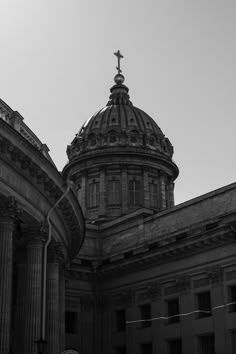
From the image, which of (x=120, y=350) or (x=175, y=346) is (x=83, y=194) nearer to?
(x=120, y=350)

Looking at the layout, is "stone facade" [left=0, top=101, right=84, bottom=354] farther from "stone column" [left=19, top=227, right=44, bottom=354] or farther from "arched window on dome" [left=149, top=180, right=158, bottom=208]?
"arched window on dome" [left=149, top=180, right=158, bottom=208]

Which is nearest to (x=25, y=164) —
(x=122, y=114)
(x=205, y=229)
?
(x=205, y=229)

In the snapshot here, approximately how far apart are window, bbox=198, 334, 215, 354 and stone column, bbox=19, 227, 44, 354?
20.5 metres

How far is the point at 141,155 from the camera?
68.9 meters

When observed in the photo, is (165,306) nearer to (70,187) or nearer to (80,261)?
(80,261)

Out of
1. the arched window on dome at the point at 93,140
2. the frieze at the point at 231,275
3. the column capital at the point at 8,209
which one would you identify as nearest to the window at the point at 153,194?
the arched window on dome at the point at 93,140

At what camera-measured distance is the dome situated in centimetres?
7081

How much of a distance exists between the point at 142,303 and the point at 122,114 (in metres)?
29.4

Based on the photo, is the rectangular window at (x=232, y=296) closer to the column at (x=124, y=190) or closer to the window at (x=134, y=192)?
the column at (x=124, y=190)

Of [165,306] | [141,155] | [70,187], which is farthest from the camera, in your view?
[141,155]

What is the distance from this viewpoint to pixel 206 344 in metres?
45.4

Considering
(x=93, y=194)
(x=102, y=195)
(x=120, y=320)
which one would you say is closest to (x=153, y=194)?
(x=102, y=195)

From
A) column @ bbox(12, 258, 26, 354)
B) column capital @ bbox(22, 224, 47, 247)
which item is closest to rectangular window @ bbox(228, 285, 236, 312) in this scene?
column @ bbox(12, 258, 26, 354)

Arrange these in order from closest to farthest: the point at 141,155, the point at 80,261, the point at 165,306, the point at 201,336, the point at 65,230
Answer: the point at 65,230, the point at 201,336, the point at 165,306, the point at 80,261, the point at 141,155
